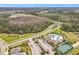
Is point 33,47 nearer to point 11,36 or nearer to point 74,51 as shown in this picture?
point 11,36

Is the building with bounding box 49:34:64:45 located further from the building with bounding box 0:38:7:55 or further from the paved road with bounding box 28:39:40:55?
the building with bounding box 0:38:7:55

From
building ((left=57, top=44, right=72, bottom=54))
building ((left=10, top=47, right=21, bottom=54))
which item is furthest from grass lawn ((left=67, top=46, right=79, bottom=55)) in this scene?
building ((left=10, top=47, right=21, bottom=54))

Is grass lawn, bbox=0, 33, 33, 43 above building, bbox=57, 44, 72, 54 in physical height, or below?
above

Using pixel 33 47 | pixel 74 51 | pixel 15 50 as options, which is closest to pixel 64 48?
pixel 74 51

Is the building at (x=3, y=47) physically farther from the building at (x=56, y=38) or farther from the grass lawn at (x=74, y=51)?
the grass lawn at (x=74, y=51)

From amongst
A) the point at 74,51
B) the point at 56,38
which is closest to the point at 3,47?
the point at 56,38

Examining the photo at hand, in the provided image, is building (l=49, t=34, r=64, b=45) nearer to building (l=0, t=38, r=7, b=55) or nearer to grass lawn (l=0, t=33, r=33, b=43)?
grass lawn (l=0, t=33, r=33, b=43)

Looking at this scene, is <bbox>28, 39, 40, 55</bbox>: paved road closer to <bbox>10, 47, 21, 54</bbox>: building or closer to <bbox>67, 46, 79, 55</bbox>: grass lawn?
<bbox>10, 47, 21, 54</bbox>: building

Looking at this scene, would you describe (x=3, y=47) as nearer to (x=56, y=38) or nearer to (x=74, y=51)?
(x=56, y=38)

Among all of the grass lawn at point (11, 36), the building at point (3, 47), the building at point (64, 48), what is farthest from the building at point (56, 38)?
the building at point (3, 47)

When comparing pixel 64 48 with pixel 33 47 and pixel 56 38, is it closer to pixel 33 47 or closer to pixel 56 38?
pixel 56 38

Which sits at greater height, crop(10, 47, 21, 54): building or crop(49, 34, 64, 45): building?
crop(49, 34, 64, 45): building

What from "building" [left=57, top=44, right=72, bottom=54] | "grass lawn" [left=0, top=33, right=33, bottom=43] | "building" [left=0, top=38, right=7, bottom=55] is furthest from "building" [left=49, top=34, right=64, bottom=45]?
"building" [left=0, top=38, right=7, bottom=55]
